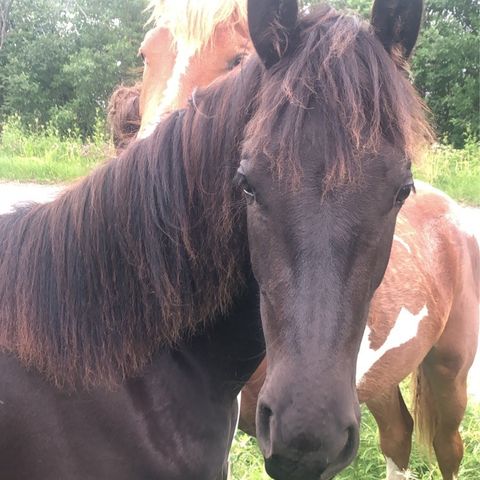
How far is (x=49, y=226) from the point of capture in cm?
156

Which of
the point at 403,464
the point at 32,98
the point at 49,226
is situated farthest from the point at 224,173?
the point at 32,98

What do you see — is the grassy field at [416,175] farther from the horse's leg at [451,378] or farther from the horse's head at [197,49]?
the horse's head at [197,49]

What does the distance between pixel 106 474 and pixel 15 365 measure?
1.19 ft

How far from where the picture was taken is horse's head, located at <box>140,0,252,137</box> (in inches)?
106

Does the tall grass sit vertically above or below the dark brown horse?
below

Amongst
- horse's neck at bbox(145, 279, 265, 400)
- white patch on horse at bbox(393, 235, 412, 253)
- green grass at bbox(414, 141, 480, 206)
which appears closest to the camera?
horse's neck at bbox(145, 279, 265, 400)

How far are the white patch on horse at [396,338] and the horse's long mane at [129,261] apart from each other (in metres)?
1.26

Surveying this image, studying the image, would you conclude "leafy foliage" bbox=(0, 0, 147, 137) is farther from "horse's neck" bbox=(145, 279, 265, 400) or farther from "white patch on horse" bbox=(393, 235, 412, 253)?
"horse's neck" bbox=(145, 279, 265, 400)

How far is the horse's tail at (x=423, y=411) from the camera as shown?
3.18 meters

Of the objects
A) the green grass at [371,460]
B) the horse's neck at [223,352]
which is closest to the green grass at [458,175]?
the green grass at [371,460]

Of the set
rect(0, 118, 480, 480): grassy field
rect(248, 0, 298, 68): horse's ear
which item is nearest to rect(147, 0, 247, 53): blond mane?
rect(0, 118, 480, 480): grassy field

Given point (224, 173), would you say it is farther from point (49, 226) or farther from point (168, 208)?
point (49, 226)

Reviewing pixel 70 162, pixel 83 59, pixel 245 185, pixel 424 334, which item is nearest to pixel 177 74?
pixel 245 185

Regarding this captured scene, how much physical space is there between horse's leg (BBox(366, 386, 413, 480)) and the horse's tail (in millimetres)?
102
